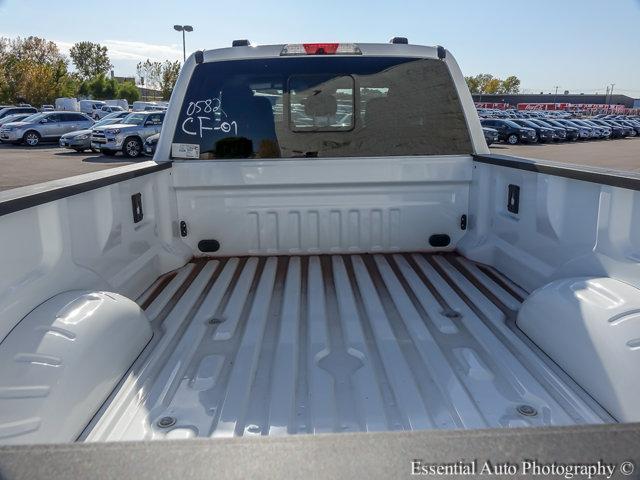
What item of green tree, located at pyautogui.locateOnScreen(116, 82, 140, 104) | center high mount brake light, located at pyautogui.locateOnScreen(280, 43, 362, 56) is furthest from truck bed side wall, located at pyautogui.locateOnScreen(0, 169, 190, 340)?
green tree, located at pyautogui.locateOnScreen(116, 82, 140, 104)

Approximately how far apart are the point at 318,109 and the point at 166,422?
2.47 m

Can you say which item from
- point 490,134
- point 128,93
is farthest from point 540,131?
point 128,93

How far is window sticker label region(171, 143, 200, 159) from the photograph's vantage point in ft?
12.6

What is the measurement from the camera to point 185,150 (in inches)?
152

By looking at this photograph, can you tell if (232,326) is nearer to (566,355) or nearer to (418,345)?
(418,345)

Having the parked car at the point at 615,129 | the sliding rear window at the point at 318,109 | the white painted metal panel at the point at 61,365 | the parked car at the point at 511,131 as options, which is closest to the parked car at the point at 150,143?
the sliding rear window at the point at 318,109

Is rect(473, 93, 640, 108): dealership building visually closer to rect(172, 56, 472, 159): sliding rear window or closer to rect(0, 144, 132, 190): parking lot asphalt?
rect(0, 144, 132, 190): parking lot asphalt

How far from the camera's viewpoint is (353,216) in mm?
3922

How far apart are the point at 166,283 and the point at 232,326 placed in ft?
2.94

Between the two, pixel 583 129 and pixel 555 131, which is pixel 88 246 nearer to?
pixel 555 131

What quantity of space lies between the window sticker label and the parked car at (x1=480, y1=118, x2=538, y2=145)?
31.8 metres

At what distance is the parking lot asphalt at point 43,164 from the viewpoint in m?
16.6

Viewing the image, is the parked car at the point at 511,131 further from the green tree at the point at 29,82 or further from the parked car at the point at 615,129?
the green tree at the point at 29,82

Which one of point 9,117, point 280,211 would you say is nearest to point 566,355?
point 280,211
